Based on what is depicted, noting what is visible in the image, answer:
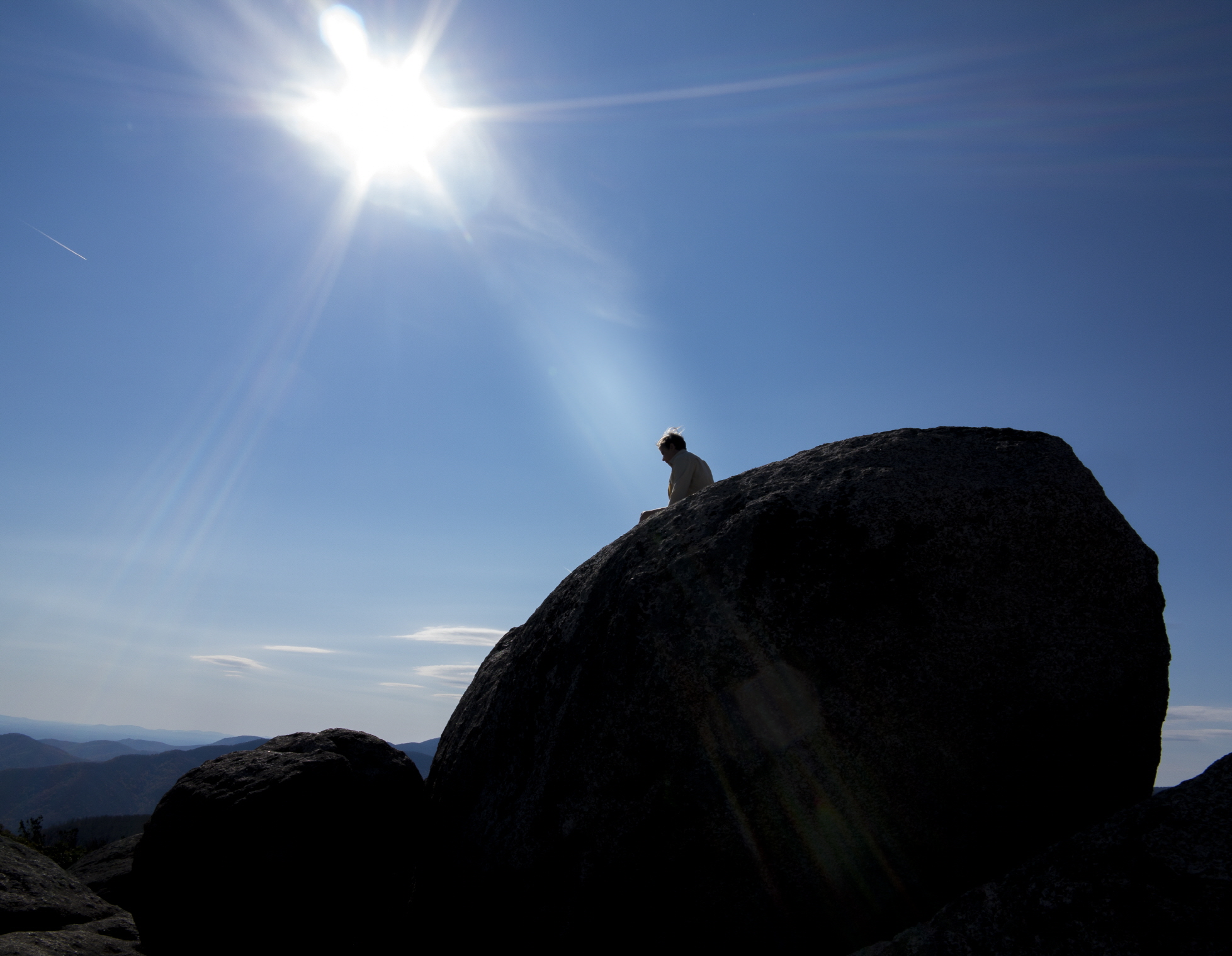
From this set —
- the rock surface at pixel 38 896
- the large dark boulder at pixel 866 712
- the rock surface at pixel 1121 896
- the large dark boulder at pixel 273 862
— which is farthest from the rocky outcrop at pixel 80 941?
the rock surface at pixel 1121 896

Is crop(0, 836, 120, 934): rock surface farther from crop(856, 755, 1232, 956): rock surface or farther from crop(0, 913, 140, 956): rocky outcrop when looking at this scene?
crop(856, 755, 1232, 956): rock surface

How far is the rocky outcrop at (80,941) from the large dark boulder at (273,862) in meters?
0.30

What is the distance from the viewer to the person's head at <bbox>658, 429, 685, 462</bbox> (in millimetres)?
9352

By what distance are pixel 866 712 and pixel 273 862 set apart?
4.92m

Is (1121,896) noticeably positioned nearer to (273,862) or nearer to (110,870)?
(273,862)

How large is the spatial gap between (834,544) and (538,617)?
10.4ft

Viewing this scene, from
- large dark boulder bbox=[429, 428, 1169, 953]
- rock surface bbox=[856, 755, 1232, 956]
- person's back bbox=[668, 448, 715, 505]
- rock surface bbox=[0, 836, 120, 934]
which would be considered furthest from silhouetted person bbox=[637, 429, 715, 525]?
rock surface bbox=[0, 836, 120, 934]

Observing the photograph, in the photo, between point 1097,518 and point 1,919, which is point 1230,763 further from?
Answer: point 1,919

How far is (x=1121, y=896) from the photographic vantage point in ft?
10.2

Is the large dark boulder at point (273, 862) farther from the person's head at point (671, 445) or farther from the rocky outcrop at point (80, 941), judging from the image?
the person's head at point (671, 445)

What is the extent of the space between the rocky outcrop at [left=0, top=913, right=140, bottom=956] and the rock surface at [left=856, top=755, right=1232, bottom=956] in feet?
19.4

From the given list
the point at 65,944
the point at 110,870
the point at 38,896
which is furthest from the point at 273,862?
the point at 110,870

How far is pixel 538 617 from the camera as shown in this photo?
6941 mm

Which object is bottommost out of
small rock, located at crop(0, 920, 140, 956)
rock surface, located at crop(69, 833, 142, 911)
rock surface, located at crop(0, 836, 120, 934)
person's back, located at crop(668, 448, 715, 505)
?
small rock, located at crop(0, 920, 140, 956)
